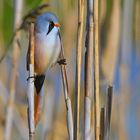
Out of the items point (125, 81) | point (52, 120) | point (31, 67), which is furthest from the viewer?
point (125, 81)

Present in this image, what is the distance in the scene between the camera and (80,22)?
3.75ft

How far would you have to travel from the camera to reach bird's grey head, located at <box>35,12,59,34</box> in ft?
3.81

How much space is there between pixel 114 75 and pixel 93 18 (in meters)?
0.64

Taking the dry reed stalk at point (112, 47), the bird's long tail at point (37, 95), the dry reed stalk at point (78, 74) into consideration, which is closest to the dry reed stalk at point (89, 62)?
the dry reed stalk at point (78, 74)

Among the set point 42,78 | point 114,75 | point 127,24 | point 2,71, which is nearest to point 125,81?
point 114,75

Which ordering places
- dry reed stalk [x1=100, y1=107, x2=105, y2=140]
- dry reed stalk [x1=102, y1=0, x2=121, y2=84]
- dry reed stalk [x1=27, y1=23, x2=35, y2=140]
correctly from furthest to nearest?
dry reed stalk [x1=102, y1=0, x2=121, y2=84] < dry reed stalk [x1=100, y1=107, x2=105, y2=140] < dry reed stalk [x1=27, y1=23, x2=35, y2=140]

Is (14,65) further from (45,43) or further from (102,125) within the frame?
(102,125)

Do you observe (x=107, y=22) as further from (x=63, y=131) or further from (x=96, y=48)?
(x=96, y=48)

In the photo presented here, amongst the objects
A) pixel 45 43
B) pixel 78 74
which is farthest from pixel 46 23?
pixel 78 74

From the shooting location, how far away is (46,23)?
3.82 feet

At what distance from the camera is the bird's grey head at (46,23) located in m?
1.16

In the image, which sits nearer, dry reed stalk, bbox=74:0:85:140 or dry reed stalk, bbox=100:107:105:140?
dry reed stalk, bbox=74:0:85:140

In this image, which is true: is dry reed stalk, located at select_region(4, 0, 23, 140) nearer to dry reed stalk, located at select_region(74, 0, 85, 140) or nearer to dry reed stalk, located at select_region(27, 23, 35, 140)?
dry reed stalk, located at select_region(27, 23, 35, 140)

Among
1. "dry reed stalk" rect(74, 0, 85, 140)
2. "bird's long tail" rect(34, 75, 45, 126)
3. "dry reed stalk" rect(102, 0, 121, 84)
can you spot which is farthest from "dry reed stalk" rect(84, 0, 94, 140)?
"dry reed stalk" rect(102, 0, 121, 84)
